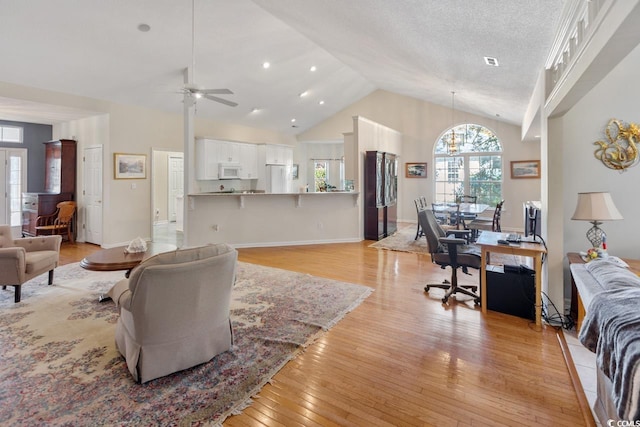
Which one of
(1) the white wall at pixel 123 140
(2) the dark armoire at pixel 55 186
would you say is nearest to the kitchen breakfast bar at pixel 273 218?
(1) the white wall at pixel 123 140

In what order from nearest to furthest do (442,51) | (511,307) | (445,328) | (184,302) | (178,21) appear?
(184,302), (445,328), (511,307), (442,51), (178,21)

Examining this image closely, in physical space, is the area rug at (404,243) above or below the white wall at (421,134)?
below

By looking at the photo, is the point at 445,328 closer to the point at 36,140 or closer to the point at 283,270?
the point at 283,270

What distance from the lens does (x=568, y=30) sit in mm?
2344

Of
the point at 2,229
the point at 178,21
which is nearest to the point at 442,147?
the point at 178,21

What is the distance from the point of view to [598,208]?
2.52 meters

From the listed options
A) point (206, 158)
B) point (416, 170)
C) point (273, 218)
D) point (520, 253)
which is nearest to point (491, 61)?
point (520, 253)

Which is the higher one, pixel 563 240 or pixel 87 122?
pixel 87 122

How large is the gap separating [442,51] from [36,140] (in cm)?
904

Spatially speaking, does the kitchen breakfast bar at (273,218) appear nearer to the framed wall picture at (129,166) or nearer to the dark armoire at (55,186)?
the framed wall picture at (129,166)

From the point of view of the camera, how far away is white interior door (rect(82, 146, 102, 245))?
6508mm

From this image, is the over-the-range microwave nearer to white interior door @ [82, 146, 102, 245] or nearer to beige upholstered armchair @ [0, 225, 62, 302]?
white interior door @ [82, 146, 102, 245]

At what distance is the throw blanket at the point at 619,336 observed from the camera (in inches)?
41.1

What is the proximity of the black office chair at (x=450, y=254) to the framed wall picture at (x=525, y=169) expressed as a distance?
235 inches
